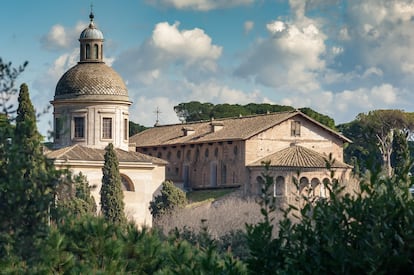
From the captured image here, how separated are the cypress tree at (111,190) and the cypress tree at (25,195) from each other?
38827mm

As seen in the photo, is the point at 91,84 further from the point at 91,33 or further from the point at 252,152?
the point at 252,152

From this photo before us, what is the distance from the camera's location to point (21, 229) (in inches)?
410

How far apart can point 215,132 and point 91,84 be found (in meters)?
8.92

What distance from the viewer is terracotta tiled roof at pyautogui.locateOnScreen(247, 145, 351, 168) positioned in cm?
5958

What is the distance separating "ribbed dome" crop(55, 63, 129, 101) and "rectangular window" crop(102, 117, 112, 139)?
123 cm

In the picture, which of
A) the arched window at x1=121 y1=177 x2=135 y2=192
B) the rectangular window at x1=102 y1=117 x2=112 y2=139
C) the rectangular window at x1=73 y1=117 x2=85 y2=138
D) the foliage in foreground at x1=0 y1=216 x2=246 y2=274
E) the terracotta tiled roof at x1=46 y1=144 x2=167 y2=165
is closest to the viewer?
the foliage in foreground at x1=0 y1=216 x2=246 y2=274

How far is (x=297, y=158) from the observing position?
60469 mm

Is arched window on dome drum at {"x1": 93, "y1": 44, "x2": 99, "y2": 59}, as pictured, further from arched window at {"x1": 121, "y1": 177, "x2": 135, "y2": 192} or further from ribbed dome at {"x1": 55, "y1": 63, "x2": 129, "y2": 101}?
arched window at {"x1": 121, "y1": 177, "x2": 135, "y2": 192}

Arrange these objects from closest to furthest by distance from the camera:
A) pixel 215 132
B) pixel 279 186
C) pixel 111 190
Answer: pixel 111 190
pixel 279 186
pixel 215 132

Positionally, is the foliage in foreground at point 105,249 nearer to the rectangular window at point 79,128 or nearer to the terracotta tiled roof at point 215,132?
the rectangular window at point 79,128

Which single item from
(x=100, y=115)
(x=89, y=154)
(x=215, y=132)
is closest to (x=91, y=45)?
(x=100, y=115)

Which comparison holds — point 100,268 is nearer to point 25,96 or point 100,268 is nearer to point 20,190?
point 20,190

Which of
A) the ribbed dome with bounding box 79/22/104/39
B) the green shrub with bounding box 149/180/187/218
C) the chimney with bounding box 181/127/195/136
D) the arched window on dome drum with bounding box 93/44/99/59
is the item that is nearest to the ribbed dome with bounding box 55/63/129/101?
the arched window on dome drum with bounding box 93/44/99/59

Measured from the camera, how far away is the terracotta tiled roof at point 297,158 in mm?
59584
